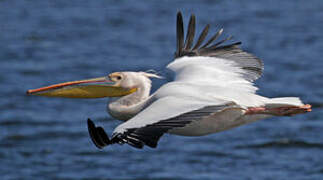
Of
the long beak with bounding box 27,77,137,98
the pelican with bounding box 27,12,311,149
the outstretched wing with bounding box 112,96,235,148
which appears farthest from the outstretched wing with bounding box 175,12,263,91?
the outstretched wing with bounding box 112,96,235,148

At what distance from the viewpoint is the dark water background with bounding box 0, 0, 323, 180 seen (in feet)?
46.1

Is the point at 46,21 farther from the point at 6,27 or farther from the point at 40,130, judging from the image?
the point at 40,130

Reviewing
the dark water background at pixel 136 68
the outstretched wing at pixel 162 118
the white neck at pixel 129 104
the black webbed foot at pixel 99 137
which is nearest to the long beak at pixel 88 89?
the white neck at pixel 129 104

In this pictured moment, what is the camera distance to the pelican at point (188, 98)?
21.5 ft

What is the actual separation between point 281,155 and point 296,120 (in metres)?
1.58

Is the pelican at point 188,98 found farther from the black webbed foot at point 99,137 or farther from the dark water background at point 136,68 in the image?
the dark water background at point 136,68

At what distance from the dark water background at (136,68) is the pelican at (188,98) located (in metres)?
4.71

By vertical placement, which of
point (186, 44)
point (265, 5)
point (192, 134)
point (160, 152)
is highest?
point (265, 5)

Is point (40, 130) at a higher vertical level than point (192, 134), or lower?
lower

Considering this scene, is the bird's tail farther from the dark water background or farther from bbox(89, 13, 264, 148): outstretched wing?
the dark water background

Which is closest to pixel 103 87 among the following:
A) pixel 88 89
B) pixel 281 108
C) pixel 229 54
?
pixel 88 89

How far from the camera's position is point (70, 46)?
2109 centimetres

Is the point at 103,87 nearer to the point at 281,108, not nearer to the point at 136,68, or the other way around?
the point at 281,108

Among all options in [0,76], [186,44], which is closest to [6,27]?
[0,76]
